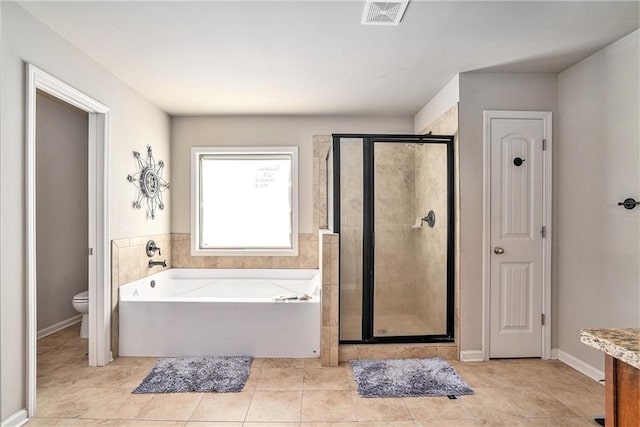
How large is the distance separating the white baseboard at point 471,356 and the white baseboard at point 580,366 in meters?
0.62

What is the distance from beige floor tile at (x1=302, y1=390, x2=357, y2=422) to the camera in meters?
2.20

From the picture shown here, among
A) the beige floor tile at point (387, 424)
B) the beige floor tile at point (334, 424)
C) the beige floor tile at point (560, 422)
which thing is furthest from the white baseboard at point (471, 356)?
the beige floor tile at point (334, 424)

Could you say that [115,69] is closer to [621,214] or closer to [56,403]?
[56,403]

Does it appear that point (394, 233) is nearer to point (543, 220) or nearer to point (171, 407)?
point (543, 220)

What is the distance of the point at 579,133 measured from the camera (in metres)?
2.85

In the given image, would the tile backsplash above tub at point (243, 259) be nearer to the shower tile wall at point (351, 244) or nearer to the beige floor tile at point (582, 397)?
the shower tile wall at point (351, 244)

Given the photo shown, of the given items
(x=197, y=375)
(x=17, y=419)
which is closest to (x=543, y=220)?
(x=197, y=375)

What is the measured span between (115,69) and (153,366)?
2436mm

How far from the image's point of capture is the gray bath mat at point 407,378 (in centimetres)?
250

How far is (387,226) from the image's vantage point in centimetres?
312

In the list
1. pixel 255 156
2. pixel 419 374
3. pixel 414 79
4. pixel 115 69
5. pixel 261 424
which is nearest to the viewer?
pixel 261 424

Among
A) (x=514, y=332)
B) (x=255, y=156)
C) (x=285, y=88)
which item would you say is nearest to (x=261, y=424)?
(x=514, y=332)

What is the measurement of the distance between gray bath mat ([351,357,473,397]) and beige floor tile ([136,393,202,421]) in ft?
3.67

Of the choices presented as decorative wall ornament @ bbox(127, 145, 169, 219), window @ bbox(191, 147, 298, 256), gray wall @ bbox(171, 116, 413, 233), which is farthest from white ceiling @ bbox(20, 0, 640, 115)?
window @ bbox(191, 147, 298, 256)
